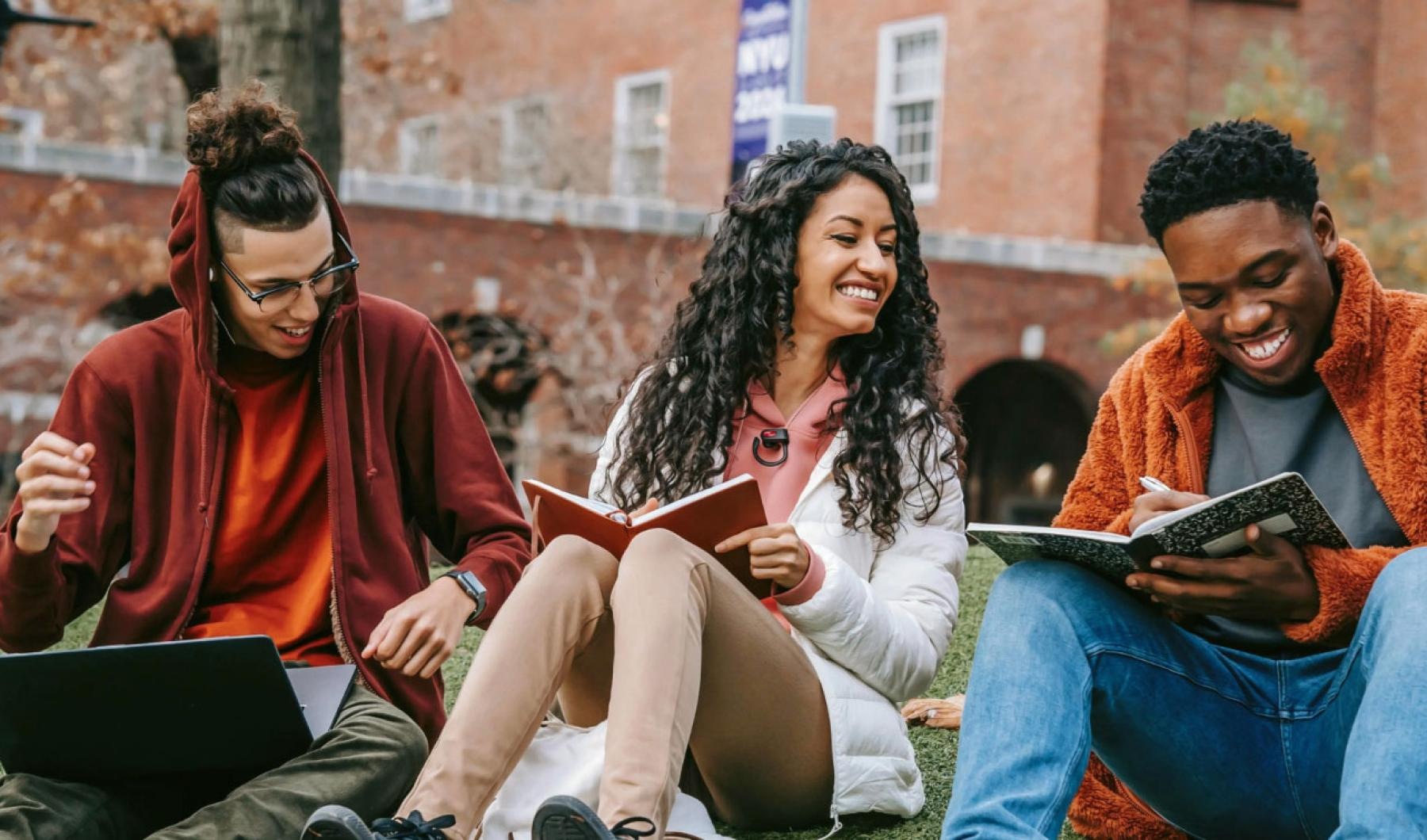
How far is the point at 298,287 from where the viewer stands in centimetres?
327

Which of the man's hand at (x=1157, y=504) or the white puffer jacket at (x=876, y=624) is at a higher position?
the man's hand at (x=1157, y=504)

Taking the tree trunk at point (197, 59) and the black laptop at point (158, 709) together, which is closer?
the black laptop at point (158, 709)

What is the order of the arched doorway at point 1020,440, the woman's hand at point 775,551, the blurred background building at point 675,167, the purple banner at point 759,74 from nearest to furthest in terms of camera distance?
the woman's hand at point 775,551
the purple banner at point 759,74
the blurred background building at point 675,167
the arched doorway at point 1020,440

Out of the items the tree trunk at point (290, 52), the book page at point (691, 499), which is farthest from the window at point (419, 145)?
the book page at point (691, 499)

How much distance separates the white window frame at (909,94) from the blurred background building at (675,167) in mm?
30

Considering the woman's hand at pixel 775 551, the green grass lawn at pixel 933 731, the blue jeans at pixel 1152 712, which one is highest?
the woman's hand at pixel 775 551

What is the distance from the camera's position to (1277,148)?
9.68 feet

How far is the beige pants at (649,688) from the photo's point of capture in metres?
2.78

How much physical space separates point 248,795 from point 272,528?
25.0 inches

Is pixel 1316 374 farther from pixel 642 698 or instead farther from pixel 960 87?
pixel 960 87

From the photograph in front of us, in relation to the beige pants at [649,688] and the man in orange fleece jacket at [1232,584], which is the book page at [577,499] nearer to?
the beige pants at [649,688]

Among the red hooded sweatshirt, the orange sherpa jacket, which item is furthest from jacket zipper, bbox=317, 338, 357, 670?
the orange sherpa jacket

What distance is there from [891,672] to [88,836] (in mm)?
1412

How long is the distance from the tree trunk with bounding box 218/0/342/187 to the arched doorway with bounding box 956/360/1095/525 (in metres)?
12.8
